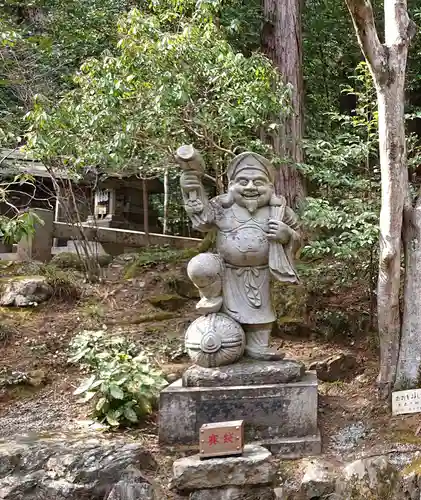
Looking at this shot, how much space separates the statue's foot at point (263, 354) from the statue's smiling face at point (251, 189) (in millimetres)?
1148

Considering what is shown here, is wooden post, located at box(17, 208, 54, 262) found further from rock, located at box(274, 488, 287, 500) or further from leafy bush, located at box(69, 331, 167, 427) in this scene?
rock, located at box(274, 488, 287, 500)

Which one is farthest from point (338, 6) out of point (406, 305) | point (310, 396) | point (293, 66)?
point (310, 396)

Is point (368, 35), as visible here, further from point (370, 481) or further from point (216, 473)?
point (216, 473)

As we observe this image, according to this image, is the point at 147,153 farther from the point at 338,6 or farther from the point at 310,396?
the point at 338,6

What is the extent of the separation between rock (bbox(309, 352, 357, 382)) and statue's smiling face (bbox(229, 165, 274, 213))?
202 centimetres

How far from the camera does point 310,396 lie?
402 centimetres

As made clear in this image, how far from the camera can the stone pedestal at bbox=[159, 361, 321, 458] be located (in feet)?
13.1

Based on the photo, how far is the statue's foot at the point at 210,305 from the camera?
14.1 feet

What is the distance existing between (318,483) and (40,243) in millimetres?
7015

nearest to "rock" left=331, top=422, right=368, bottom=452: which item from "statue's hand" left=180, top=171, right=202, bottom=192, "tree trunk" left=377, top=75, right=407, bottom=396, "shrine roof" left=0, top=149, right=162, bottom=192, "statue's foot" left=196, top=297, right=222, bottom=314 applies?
"tree trunk" left=377, top=75, right=407, bottom=396

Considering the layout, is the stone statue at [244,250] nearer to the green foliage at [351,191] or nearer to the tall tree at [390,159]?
the tall tree at [390,159]

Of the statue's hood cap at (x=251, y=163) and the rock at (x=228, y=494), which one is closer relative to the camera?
the rock at (x=228, y=494)

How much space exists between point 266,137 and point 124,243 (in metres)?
3.87

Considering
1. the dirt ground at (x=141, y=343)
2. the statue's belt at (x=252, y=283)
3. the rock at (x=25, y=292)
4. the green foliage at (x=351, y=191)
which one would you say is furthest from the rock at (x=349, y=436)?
the rock at (x=25, y=292)
